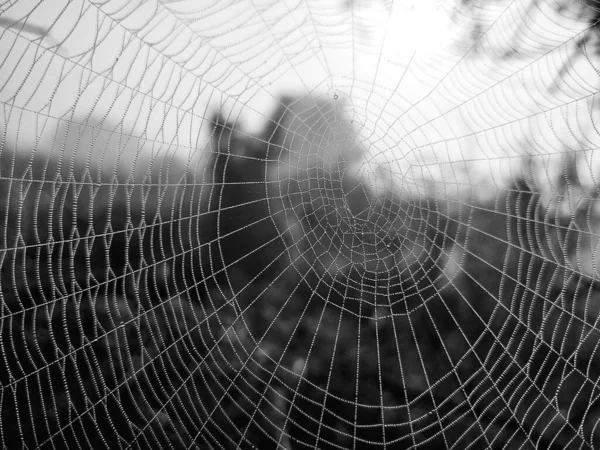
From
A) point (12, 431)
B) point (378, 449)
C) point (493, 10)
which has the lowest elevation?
point (378, 449)

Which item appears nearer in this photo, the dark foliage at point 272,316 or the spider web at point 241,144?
the spider web at point 241,144

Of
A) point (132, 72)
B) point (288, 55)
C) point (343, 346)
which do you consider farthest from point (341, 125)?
point (343, 346)

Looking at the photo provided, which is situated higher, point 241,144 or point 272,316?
point 241,144

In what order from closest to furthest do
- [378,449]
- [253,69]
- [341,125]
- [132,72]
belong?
[132,72], [253,69], [341,125], [378,449]

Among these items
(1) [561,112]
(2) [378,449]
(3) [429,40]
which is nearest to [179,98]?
(3) [429,40]

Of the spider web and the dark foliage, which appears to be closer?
the spider web

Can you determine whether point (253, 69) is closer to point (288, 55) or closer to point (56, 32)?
point (288, 55)

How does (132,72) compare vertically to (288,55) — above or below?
below

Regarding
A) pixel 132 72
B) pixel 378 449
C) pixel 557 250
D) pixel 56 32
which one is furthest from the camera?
pixel 378 449

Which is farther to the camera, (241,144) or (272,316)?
(272,316)

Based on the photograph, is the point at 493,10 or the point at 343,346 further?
the point at 343,346
